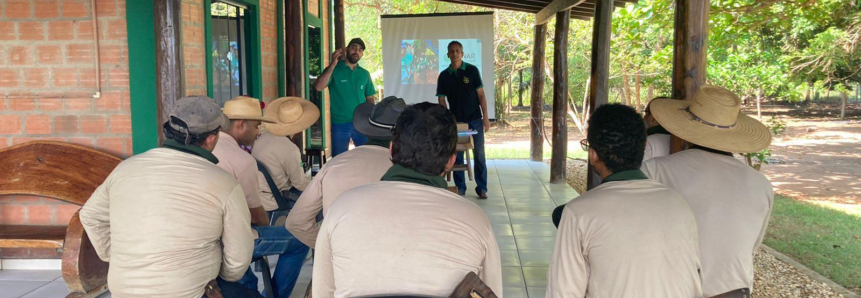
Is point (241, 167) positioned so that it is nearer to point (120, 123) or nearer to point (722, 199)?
point (120, 123)

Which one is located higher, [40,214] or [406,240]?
[406,240]

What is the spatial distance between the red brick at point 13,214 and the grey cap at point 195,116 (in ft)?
7.95

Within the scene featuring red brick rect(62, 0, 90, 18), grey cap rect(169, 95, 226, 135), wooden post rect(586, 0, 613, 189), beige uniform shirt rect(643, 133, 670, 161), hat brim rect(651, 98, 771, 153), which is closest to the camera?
grey cap rect(169, 95, 226, 135)

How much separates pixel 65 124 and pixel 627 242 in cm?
343

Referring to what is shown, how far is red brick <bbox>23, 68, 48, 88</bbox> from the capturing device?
4055mm

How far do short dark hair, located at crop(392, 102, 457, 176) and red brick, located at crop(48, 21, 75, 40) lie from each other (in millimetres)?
2922

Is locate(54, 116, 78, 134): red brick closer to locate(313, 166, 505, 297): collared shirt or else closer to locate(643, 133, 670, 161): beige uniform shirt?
locate(313, 166, 505, 297): collared shirt

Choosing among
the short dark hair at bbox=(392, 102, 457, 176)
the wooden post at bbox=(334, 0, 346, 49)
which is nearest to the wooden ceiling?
the wooden post at bbox=(334, 0, 346, 49)

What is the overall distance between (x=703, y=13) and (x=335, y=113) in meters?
3.25

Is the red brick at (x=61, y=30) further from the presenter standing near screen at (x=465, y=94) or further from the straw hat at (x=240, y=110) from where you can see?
the presenter standing near screen at (x=465, y=94)

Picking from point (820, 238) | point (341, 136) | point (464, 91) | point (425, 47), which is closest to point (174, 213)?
point (341, 136)

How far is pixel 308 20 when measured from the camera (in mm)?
8016

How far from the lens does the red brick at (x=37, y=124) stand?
161 inches

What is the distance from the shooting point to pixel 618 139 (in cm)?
211
